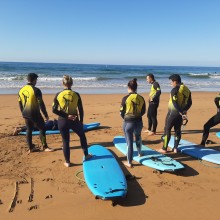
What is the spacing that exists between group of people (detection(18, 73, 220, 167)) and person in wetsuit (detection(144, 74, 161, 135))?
1442 millimetres

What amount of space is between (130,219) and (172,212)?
0.60 metres

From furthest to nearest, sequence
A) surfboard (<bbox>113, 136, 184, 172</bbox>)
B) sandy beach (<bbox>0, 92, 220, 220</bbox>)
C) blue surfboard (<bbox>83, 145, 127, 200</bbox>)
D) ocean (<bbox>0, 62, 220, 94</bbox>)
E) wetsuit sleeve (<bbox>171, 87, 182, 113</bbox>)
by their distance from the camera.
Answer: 1. ocean (<bbox>0, 62, 220, 94</bbox>)
2. wetsuit sleeve (<bbox>171, 87, 182, 113</bbox>)
3. surfboard (<bbox>113, 136, 184, 172</bbox>)
4. blue surfboard (<bbox>83, 145, 127, 200</bbox>)
5. sandy beach (<bbox>0, 92, 220, 220</bbox>)

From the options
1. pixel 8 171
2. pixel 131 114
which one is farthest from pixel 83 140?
pixel 8 171

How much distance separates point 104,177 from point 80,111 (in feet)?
4.49

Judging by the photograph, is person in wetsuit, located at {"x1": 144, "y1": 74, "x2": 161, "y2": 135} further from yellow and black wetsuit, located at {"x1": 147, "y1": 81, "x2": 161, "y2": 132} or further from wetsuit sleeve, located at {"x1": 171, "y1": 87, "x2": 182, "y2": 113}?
wetsuit sleeve, located at {"x1": 171, "y1": 87, "x2": 182, "y2": 113}

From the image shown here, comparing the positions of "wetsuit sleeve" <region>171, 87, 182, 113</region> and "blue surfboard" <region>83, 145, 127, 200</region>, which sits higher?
"wetsuit sleeve" <region>171, 87, 182, 113</region>

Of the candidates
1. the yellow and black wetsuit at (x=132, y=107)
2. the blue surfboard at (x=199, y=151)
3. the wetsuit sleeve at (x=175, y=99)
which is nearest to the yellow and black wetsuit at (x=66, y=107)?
the yellow and black wetsuit at (x=132, y=107)

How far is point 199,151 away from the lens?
19.9 ft

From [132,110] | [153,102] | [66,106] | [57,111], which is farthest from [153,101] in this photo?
[57,111]

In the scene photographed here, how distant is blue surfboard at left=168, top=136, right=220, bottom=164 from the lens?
5.62 m

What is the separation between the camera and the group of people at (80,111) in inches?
194

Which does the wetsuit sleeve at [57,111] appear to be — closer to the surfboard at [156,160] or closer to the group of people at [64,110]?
the group of people at [64,110]

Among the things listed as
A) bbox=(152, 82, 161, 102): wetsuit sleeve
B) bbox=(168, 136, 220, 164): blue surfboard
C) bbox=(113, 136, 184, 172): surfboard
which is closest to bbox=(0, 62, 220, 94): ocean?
bbox=(152, 82, 161, 102): wetsuit sleeve

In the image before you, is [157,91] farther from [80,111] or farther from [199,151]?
[80,111]
